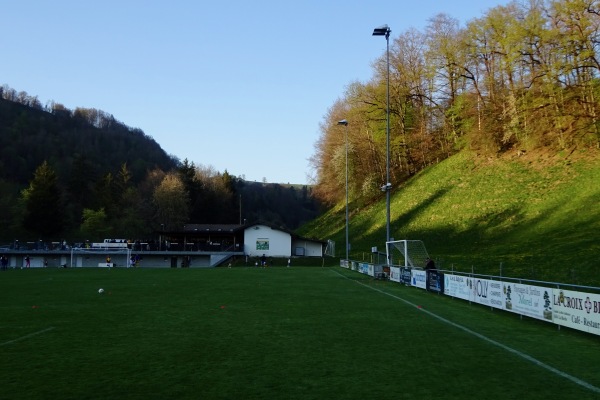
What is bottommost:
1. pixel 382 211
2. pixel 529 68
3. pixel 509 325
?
pixel 509 325

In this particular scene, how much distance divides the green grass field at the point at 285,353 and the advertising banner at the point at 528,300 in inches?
14.5

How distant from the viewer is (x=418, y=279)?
87.2 feet

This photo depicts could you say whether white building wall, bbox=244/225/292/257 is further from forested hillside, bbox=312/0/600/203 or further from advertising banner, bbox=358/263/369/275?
advertising banner, bbox=358/263/369/275

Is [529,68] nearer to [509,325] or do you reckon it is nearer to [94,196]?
[509,325]

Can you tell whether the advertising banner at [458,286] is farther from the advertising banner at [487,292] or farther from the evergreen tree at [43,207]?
the evergreen tree at [43,207]

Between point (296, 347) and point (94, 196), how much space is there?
10367 centimetres

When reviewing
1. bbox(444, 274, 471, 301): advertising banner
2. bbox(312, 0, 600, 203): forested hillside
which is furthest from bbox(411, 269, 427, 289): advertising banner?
bbox(312, 0, 600, 203): forested hillside

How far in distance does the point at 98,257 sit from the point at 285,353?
64.7m

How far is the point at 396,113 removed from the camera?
71938mm

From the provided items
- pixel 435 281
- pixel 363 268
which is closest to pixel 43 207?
pixel 363 268

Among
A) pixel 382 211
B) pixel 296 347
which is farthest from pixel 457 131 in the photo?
pixel 296 347

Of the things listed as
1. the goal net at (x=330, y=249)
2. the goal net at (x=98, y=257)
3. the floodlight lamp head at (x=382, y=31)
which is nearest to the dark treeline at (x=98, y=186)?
the goal net at (x=330, y=249)

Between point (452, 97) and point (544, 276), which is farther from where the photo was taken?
point (452, 97)

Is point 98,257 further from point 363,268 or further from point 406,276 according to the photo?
point 406,276
